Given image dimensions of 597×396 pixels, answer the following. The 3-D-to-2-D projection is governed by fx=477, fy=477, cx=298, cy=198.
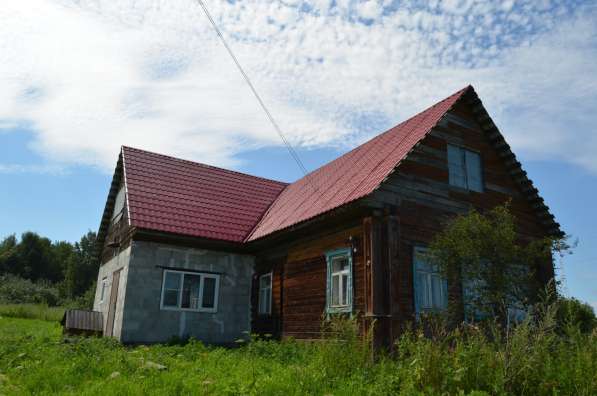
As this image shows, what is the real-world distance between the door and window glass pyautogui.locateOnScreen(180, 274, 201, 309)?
91.7 inches

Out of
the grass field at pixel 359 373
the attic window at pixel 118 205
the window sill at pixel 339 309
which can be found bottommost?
the grass field at pixel 359 373

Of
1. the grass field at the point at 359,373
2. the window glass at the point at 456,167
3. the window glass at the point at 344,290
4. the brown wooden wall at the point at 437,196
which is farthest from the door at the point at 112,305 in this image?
the window glass at the point at 456,167

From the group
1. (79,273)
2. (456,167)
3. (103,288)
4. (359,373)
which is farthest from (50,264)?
(359,373)

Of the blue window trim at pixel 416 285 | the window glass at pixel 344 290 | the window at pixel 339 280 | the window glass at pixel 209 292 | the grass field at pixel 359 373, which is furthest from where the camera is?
the window glass at pixel 209 292

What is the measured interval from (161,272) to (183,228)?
5.12 ft

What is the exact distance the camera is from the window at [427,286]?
11883 mm

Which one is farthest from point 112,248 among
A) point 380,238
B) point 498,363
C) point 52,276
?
point 52,276

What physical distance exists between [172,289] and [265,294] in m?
3.04

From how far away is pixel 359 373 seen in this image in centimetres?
817

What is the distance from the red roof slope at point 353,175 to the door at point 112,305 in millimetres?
4732

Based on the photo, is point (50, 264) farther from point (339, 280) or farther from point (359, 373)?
point (359, 373)

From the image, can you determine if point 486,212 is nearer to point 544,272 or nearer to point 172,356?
point 544,272

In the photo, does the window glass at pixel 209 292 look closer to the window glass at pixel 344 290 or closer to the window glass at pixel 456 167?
the window glass at pixel 344 290

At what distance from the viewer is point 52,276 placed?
60625 millimetres
